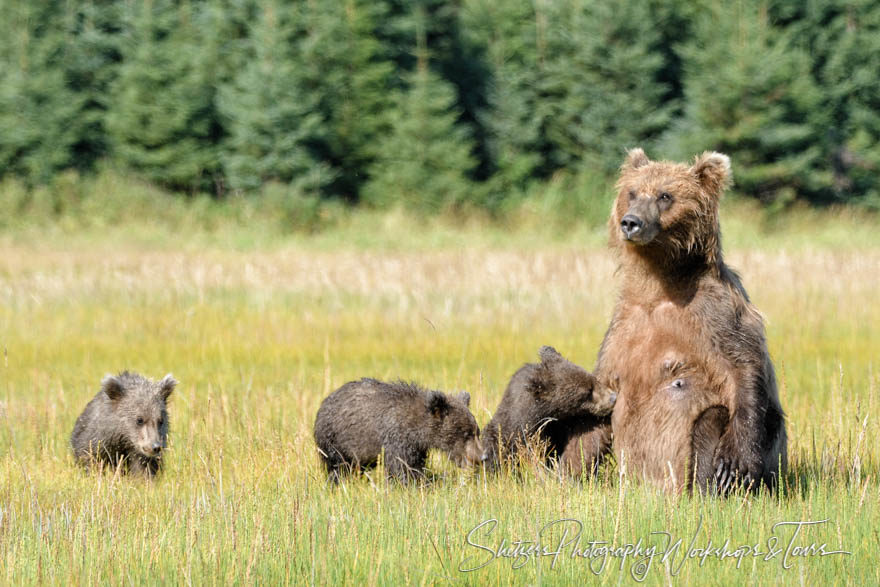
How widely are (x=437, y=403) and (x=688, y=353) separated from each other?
57.6 inches

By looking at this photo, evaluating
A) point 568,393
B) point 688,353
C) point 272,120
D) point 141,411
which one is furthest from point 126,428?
point 272,120

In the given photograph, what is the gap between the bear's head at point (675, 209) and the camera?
5.66m

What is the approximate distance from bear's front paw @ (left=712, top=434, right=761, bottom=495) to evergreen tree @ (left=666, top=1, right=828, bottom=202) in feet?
86.7

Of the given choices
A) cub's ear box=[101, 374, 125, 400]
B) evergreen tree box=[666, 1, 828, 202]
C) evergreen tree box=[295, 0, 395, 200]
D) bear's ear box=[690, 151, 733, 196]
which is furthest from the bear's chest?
evergreen tree box=[666, 1, 828, 202]

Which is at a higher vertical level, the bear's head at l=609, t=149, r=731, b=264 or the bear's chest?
the bear's head at l=609, t=149, r=731, b=264

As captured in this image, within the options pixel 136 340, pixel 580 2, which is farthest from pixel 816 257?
pixel 580 2

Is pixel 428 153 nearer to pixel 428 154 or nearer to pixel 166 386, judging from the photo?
pixel 428 154

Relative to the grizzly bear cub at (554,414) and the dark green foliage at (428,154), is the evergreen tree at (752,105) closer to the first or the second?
the dark green foliage at (428,154)

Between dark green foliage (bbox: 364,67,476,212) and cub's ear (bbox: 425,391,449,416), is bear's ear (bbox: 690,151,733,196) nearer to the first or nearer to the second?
cub's ear (bbox: 425,391,449,416)

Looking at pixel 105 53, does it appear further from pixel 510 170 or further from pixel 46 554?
pixel 46 554

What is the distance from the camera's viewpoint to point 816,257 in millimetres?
17938

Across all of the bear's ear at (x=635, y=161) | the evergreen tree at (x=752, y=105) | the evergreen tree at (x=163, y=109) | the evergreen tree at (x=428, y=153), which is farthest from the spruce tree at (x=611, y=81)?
the bear's ear at (x=635, y=161)

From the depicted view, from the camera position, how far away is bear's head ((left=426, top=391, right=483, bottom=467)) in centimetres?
628

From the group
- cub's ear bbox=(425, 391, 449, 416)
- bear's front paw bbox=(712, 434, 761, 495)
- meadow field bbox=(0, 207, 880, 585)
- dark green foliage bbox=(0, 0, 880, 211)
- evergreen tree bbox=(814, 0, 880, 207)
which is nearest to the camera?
meadow field bbox=(0, 207, 880, 585)
